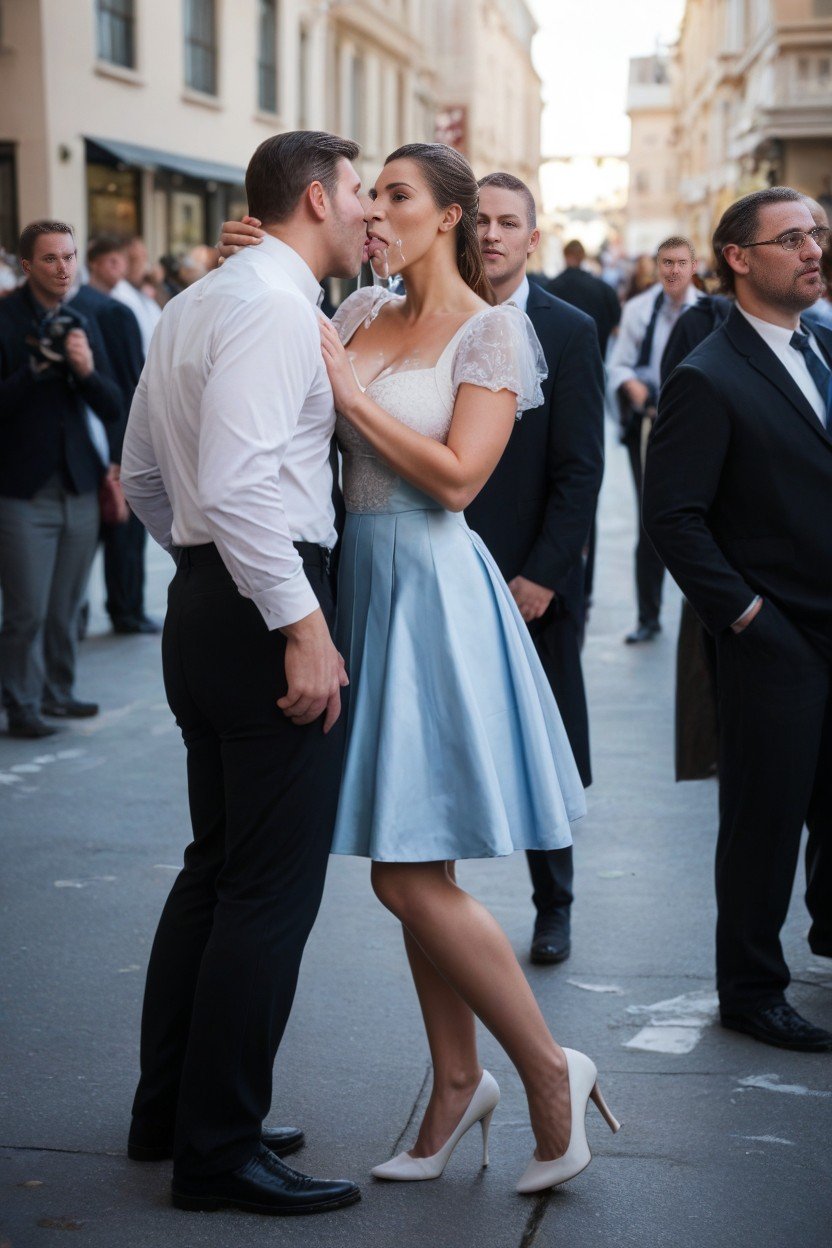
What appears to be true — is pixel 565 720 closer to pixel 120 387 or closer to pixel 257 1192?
pixel 257 1192

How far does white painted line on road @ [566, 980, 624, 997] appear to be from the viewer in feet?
14.8

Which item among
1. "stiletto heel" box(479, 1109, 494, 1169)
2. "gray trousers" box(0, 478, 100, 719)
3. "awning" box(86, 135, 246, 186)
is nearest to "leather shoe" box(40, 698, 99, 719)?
"gray trousers" box(0, 478, 100, 719)

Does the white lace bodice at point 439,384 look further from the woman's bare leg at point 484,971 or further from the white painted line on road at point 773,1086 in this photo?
the white painted line on road at point 773,1086

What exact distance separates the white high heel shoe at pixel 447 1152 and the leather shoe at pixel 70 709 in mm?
4689

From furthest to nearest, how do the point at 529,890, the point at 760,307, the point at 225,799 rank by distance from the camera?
1. the point at 529,890
2. the point at 760,307
3. the point at 225,799

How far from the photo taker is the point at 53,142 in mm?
20141

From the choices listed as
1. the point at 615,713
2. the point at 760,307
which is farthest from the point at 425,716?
the point at 615,713

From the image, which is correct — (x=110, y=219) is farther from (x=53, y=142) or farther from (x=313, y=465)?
(x=313, y=465)

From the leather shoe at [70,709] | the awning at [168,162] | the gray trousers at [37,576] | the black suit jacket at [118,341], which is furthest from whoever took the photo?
the awning at [168,162]

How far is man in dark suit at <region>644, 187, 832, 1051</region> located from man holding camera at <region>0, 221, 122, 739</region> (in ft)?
12.7

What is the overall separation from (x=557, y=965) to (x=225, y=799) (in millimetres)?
1824

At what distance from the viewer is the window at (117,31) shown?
21859mm

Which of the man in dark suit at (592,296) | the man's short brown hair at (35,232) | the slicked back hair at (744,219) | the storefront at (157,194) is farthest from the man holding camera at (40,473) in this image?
the storefront at (157,194)

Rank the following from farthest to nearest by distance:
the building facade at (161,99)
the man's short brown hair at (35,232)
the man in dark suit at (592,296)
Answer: the building facade at (161,99), the man in dark suit at (592,296), the man's short brown hair at (35,232)
